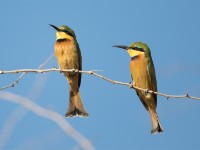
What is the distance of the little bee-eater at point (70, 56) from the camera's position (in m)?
4.99

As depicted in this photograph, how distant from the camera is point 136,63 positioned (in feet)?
15.0

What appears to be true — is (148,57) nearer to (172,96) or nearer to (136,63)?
(136,63)

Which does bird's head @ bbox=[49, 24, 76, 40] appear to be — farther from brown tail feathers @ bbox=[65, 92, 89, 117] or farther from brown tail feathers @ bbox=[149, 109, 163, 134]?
brown tail feathers @ bbox=[149, 109, 163, 134]

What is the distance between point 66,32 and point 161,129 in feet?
5.68

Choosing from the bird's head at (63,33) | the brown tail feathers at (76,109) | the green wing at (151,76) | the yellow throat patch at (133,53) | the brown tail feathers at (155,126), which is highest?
the bird's head at (63,33)

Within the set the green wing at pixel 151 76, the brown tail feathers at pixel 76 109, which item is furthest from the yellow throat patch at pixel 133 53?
the brown tail feathers at pixel 76 109

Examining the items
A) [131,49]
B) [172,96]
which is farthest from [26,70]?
[131,49]

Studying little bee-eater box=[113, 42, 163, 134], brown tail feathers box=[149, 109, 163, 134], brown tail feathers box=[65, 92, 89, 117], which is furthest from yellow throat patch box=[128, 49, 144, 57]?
brown tail feathers box=[65, 92, 89, 117]

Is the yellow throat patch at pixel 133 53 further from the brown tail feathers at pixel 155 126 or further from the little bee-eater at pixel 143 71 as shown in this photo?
the brown tail feathers at pixel 155 126

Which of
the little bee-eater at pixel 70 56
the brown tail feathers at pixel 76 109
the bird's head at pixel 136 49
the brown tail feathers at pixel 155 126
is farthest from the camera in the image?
the little bee-eater at pixel 70 56

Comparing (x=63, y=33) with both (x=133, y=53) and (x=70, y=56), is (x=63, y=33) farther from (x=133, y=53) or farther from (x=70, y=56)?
(x=133, y=53)

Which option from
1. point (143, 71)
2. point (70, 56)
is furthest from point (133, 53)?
point (70, 56)

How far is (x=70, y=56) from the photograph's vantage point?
499 cm

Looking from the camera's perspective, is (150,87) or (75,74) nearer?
(150,87)
